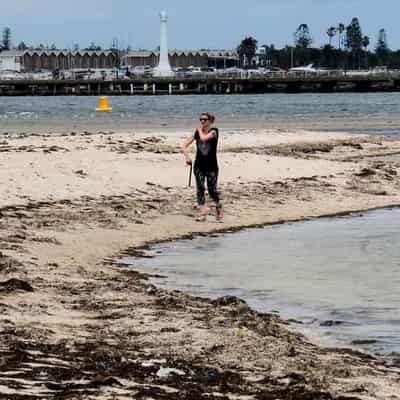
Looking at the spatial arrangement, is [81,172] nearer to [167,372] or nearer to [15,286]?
[15,286]

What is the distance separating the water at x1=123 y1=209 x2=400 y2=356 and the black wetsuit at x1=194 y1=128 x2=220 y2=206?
0.92m

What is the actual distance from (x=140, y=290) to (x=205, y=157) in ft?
19.6

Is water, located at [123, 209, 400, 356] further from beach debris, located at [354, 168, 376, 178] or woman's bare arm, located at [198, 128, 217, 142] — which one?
beach debris, located at [354, 168, 376, 178]

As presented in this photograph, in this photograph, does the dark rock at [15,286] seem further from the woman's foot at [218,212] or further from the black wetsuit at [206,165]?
the woman's foot at [218,212]

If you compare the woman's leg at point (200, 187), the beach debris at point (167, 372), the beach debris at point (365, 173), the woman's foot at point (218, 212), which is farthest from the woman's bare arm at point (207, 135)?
the beach debris at point (167, 372)

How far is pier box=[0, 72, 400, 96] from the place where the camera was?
509ft

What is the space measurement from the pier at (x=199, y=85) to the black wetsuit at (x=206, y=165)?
450 feet

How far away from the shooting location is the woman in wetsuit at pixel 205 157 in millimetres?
16844

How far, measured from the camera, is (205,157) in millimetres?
17125

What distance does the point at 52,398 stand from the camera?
6.48 m

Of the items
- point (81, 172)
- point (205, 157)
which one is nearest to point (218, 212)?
point (205, 157)

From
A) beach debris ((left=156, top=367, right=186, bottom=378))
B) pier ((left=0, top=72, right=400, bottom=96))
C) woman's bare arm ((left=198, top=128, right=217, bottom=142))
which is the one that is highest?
woman's bare arm ((left=198, top=128, right=217, bottom=142))

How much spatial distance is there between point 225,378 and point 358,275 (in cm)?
573

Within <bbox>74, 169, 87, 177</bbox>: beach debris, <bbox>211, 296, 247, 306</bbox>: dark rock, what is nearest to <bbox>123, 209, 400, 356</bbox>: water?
<bbox>211, 296, 247, 306</bbox>: dark rock
